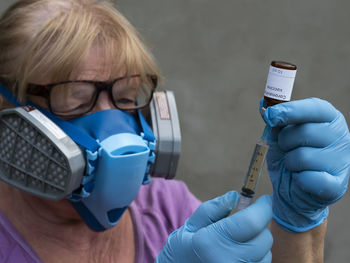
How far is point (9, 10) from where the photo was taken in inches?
57.7

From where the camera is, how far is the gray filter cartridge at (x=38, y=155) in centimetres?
121

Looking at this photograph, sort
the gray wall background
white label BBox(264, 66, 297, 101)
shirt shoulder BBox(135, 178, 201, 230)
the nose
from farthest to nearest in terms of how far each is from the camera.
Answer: the gray wall background, shirt shoulder BBox(135, 178, 201, 230), the nose, white label BBox(264, 66, 297, 101)

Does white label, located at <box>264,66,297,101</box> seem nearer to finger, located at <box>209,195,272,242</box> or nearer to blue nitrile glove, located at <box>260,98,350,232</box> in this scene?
blue nitrile glove, located at <box>260,98,350,232</box>

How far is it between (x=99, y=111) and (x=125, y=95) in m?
0.13

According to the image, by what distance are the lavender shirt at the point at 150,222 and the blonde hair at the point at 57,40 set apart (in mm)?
493

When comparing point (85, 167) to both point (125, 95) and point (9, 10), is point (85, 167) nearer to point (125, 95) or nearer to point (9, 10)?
point (125, 95)

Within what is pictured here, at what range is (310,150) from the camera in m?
1.12

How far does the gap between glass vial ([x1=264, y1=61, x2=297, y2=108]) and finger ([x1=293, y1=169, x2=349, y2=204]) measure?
22 cm

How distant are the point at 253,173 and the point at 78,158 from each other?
53 centimetres

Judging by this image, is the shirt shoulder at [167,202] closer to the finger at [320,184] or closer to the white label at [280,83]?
the finger at [320,184]

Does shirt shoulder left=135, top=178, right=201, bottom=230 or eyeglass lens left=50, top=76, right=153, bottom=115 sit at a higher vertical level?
eyeglass lens left=50, top=76, right=153, bottom=115

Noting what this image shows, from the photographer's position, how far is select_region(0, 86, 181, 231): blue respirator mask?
1.22m

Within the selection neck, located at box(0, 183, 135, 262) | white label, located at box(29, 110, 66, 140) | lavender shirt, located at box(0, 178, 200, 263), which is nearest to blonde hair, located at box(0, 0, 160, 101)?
white label, located at box(29, 110, 66, 140)

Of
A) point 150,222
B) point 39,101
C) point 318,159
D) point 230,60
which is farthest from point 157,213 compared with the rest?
point 230,60
